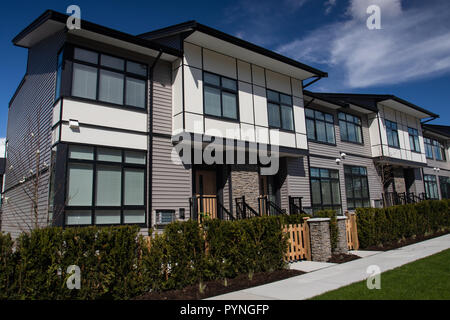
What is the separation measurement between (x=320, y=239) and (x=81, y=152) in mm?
7240

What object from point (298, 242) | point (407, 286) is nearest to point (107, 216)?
point (298, 242)

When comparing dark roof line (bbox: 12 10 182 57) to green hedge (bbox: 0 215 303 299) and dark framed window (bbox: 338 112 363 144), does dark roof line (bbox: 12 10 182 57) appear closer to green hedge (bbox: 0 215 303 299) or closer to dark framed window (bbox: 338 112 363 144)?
green hedge (bbox: 0 215 303 299)

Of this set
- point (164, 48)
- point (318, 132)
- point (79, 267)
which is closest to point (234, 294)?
point (79, 267)

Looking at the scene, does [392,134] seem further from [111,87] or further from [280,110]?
[111,87]

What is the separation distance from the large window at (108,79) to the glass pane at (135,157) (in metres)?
1.56

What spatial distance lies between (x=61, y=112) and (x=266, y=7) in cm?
742

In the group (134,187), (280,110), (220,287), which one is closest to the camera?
(220,287)

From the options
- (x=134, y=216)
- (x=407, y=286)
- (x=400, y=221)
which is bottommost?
(x=407, y=286)

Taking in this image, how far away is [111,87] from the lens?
10.1m

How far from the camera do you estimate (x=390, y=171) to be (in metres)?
20.9

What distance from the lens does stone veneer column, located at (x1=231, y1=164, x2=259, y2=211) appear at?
12625 mm

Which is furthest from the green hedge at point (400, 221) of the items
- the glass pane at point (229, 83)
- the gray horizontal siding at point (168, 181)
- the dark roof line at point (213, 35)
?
the dark roof line at point (213, 35)

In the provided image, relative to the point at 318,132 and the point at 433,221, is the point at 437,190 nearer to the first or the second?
the point at 433,221

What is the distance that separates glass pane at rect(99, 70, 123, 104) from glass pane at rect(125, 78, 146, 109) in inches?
10.4
